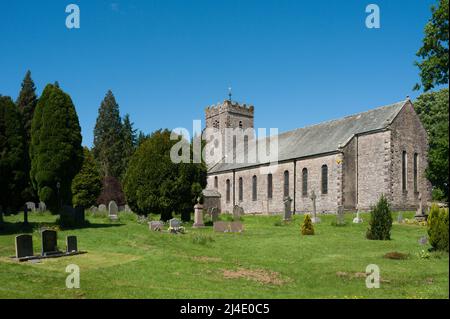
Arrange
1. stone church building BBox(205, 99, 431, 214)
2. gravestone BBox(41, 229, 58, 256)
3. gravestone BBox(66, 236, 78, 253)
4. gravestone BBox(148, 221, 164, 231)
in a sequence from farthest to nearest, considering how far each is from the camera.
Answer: stone church building BBox(205, 99, 431, 214) → gravestone BBox(148, 221, 164, 231) → gravestone BBox(66, 236, 78, 253) → gravestone BBox(41, 229, 58, 256)

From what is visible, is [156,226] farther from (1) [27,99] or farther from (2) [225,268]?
(1) [27,99]

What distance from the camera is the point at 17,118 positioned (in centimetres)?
2531

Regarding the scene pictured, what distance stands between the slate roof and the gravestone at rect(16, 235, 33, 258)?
2680cm

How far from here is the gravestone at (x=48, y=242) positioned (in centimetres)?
1650

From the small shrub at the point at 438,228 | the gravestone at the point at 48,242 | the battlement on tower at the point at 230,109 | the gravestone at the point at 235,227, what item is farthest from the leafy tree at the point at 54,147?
the battlement on tower at the point at 230,109

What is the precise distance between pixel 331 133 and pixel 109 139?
39535mm

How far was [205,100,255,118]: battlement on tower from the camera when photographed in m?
61.6

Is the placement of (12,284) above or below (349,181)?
below

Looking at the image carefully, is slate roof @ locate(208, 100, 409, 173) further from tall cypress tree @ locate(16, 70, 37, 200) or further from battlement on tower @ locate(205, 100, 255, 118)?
tall cypress tree @ locate(16, 70, 37, 200)

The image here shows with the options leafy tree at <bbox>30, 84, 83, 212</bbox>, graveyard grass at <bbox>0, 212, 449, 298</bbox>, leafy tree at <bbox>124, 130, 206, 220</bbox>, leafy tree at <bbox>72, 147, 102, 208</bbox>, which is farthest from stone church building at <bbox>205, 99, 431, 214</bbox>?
leafy tree at <bbox>72, 147, 102, 208</bbox>
